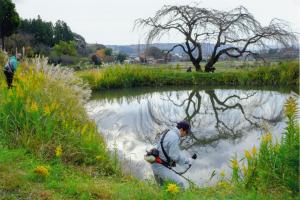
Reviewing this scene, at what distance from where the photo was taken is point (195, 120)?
11281 millimetres

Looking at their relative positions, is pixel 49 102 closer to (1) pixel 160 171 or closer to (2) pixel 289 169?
(1) pixel 160 171

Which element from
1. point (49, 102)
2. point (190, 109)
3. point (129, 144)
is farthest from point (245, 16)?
point (49, 102)

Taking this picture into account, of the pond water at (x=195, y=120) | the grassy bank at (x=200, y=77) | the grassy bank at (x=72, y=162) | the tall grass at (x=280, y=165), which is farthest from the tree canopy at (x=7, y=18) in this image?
the tall grass at (x=280, y=165)

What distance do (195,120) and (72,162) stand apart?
597 centimetres

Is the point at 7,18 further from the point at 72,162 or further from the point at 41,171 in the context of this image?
the point at 41,171

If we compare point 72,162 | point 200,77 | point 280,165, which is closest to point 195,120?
point 72,162

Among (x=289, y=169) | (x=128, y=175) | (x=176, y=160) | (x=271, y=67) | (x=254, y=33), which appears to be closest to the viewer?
(x=289, y=169)

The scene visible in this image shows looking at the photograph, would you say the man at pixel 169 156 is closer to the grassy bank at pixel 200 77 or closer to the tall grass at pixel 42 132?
the tall grass at pixel 42 132

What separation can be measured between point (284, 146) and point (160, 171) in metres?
1.87

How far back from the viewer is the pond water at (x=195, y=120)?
740 centimetres

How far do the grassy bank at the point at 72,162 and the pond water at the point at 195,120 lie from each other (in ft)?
2.19

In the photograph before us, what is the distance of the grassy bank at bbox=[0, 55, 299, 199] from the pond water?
67 centimetres

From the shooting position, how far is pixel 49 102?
277 inches

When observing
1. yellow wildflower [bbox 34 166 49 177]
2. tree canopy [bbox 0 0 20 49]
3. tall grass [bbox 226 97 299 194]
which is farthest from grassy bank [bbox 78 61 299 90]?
tall grass [bbox 226 97 299 194]
